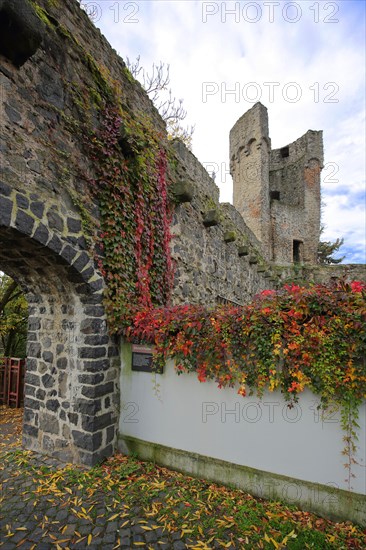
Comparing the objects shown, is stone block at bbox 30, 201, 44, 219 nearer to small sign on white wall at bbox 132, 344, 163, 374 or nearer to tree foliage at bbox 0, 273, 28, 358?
small sign on white wall at bbox 132, 344, 163, 374

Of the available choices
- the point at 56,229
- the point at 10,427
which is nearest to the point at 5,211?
the point at 56,229

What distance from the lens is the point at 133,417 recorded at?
3.84 meters

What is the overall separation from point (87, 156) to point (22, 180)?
1056 mm

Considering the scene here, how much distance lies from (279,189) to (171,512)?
23154mm

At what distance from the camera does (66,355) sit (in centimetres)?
378

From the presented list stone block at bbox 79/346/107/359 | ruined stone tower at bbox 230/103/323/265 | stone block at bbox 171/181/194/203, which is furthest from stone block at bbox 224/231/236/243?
ruined stone tower at bbox 230/103/323/265

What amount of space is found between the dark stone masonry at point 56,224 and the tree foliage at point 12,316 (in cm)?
436

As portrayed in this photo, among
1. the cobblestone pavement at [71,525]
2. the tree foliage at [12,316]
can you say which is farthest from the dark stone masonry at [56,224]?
the tree foliage at [12,316]

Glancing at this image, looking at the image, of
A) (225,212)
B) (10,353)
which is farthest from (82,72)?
(10,353)

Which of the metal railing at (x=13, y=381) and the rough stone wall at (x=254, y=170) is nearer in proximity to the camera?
the metal railing at (x=13, y=381)

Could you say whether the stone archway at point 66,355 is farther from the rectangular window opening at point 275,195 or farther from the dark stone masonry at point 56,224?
the rectangular window opening at point 275,195

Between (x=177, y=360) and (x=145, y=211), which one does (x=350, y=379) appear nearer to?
(x=177, y=360)

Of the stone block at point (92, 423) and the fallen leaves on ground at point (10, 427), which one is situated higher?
the stone block at point (92, 423)

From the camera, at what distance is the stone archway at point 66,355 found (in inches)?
137
